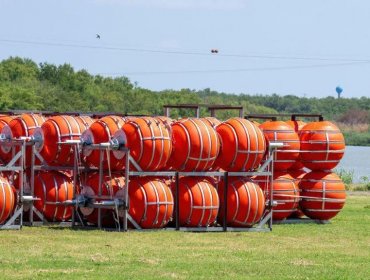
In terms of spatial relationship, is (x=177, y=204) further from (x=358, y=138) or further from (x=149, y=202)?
(x=358, y=138)

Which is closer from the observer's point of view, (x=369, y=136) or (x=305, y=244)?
(x=305, y=244)

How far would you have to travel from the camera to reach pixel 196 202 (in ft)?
76.7

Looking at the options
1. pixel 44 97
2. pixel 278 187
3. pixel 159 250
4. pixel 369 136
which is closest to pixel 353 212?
pixel 278 187

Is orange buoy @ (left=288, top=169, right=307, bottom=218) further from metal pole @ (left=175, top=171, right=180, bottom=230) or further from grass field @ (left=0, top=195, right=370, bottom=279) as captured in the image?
metal pole @ (left=175, top=171, right=180, bottom=230)

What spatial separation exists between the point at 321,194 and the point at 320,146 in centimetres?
107

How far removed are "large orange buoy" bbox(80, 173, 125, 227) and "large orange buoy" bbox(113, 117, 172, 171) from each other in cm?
56

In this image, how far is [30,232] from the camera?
2230cm

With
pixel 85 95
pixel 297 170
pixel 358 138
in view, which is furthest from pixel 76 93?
pixel 297 170

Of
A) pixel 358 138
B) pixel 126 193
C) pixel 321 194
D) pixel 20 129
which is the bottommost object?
pixel 358 138

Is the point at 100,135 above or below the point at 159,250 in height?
above

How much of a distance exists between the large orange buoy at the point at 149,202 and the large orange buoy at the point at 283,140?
12.5ft

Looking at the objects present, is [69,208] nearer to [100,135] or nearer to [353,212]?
[100,135]

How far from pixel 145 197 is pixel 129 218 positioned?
51cm

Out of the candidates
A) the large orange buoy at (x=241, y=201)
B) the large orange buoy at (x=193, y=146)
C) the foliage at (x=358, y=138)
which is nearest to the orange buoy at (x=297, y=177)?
the large orange buoy at (x=241, y=201)
